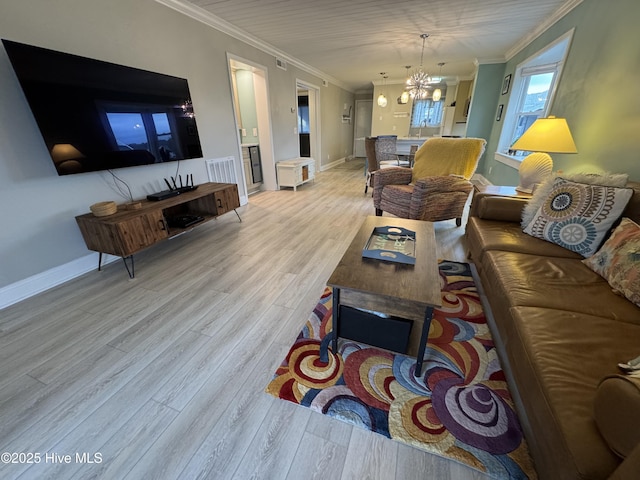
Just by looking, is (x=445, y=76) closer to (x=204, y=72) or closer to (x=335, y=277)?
(x=204, y=72)

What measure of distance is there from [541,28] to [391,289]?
4.78 m

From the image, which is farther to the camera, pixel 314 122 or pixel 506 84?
pixel 314 122

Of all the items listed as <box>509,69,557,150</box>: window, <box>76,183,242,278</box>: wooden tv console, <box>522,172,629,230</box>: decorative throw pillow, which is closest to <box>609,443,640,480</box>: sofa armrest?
<box>522,172,629,230</box>: decorative throw pillow

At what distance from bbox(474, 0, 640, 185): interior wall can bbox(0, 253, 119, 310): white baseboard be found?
437 centimetres

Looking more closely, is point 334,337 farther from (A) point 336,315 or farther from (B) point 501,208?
(B) point 501,208

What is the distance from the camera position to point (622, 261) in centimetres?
123

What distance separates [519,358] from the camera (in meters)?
1.01

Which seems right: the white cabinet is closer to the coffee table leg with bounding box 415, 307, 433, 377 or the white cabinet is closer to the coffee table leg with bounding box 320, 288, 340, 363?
the coffee table leg with bounding box 320, 288, 340, 363

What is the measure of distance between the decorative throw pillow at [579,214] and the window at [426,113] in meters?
7.23

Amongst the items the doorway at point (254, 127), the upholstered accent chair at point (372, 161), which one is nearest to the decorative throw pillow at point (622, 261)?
the upholstered accent chair at point (372, 161)

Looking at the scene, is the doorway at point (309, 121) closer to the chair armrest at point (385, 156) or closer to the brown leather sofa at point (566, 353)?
the chair armrest at point (385, 156)

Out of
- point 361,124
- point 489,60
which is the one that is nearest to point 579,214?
point 489,60

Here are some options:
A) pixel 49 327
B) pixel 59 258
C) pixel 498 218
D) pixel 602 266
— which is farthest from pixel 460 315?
pixel 59 258

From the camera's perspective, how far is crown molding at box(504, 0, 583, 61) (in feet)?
9.18
